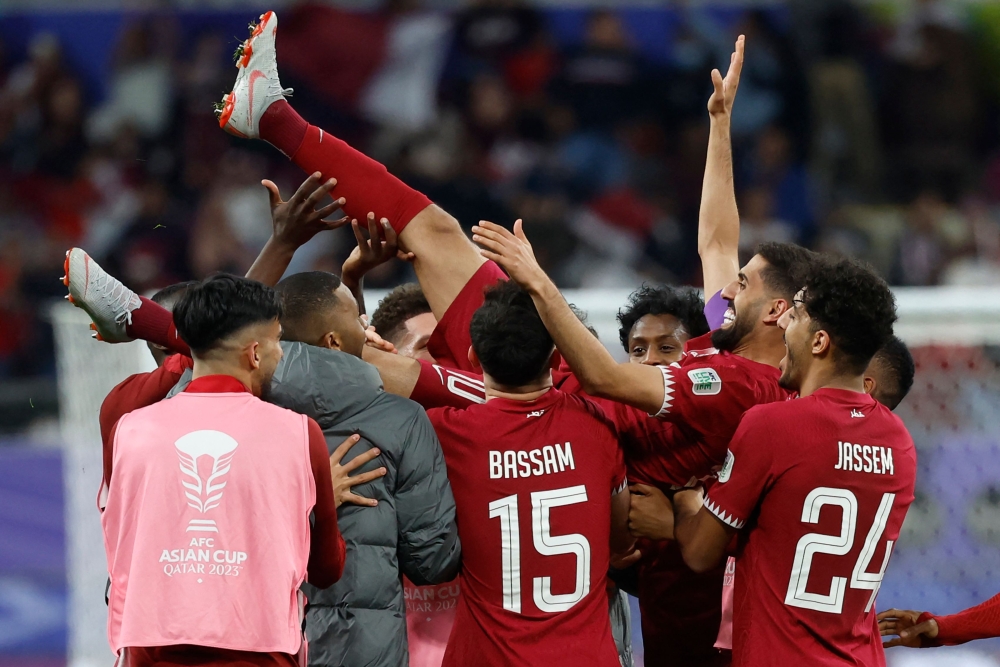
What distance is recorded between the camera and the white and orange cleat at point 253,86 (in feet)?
12.9

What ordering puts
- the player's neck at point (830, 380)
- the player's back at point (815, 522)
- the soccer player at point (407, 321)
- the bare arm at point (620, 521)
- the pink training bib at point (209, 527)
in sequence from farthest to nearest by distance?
1. the soccer player at point (407, 321)
2. the bare arm at point (620, 521)
3. the player's neck at point (830, 380)
4. the player's back at point (815, 522)
5. the pink training bib at point (209, 527)

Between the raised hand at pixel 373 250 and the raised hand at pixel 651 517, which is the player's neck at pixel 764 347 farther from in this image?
the raised hand at pixel 373 250

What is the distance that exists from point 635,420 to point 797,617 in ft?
2.44

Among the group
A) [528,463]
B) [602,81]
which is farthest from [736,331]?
[602,81]

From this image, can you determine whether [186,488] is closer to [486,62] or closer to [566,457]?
[566,457]

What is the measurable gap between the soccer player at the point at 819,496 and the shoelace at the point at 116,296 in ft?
6.10

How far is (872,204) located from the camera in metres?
11.3

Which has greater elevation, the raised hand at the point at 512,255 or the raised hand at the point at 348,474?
the raised hand at the point at 512,255

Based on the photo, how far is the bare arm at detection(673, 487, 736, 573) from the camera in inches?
133

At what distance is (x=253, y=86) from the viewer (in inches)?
155

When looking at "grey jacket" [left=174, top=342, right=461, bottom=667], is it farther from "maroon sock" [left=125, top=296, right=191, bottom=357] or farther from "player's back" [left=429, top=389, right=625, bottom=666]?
"maroon sock" [left=125, top=296, right=191, bottom=357]

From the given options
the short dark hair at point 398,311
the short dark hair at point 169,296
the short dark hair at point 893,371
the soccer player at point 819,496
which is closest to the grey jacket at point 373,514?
the soccer player at point 819,496

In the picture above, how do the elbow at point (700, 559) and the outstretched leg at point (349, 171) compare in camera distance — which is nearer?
the elbow at point (700, 559)

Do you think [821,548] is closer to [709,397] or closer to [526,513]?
[709,397]
